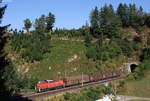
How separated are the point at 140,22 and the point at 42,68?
52.4 meters

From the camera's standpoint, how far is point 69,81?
172 feet

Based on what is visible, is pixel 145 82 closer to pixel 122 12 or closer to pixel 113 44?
pixel 113 44

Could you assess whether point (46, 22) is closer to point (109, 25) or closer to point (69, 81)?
point (109, 25)

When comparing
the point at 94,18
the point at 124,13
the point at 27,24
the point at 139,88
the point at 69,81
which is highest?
the point at 124,13

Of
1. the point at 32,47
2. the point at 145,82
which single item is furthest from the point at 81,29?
the point at 145,82

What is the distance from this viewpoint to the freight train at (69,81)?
45731 mm

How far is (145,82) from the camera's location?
196ft

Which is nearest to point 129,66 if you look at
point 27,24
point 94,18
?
point 94,18

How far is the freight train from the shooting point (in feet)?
150

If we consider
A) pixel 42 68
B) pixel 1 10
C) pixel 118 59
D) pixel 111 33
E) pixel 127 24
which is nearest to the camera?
pixel 1 10

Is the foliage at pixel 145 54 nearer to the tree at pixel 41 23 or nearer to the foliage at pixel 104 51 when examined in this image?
the foliage at pixel 104 51

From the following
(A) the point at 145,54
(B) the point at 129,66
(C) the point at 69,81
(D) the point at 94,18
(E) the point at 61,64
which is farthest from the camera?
Answer: (D) the point at 94,18

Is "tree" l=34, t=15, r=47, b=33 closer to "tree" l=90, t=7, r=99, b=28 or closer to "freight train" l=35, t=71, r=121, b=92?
A: "tree" l=90, t=7, r=99, b=28

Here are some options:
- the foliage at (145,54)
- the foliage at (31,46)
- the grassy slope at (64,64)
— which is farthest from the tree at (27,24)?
the foliage at (145,54)
